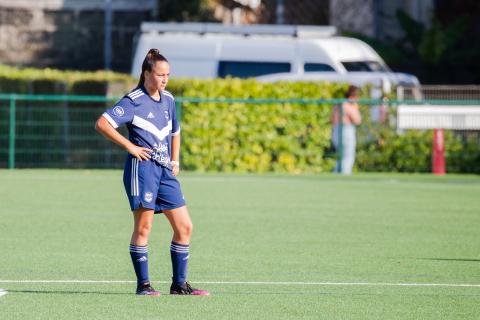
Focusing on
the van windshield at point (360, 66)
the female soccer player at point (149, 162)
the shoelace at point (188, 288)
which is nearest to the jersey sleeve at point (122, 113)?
the female soccer player at point (149, 162)

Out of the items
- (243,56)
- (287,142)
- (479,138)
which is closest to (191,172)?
(287,142)

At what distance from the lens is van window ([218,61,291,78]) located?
2777cm

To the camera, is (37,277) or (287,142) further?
(287,142)

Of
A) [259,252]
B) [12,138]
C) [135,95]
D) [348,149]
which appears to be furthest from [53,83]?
[135,95]

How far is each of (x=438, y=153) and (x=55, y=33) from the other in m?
13.6

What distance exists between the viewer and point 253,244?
521 inches

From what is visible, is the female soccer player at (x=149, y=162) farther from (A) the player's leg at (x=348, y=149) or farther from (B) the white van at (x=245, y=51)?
(B) the white van at (x=245, y=51)

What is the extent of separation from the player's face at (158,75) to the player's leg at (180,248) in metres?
0.89

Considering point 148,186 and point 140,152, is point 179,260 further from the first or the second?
point 140,152

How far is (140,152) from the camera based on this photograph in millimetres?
9289

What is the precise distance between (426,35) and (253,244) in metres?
24.8

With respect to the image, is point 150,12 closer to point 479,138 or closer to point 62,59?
point 62,59

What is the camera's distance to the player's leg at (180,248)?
9.48 m

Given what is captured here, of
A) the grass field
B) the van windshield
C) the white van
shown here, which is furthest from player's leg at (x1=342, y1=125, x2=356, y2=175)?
the van windshield
